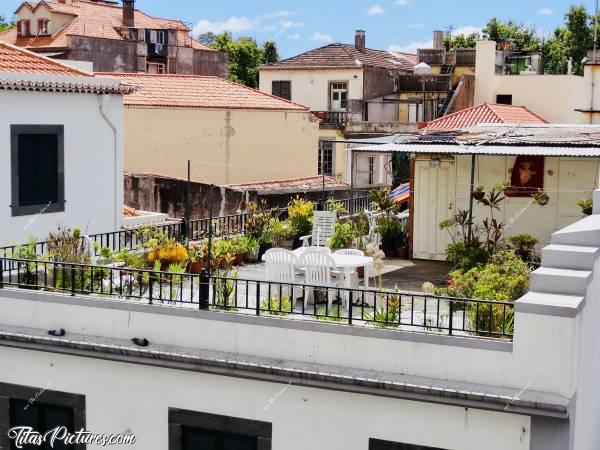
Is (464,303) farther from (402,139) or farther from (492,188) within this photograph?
(402,139)

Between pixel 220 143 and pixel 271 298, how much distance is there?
67.5 feet

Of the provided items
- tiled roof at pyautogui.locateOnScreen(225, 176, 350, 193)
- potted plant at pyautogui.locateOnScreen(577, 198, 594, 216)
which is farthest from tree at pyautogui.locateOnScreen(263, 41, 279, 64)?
potted plant at pyautogui.locateOnScreen(577, 198, 594, 216)

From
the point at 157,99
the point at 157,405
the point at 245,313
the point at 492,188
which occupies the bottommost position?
the point at 157,405

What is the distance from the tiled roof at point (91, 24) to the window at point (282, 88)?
5.00 metres

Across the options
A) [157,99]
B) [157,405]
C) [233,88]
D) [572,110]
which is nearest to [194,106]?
[157,99]

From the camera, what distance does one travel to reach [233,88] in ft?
110

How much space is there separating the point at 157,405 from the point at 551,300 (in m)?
4.57

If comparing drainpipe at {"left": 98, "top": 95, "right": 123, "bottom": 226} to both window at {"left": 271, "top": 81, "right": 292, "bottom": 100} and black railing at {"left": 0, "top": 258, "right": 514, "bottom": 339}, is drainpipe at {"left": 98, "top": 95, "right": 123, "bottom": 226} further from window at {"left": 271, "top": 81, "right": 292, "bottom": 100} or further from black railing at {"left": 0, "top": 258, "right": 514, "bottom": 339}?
window at {"left": 271, "top": 81, "right": 292, "bottom": 100}

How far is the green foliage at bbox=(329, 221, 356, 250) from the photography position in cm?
1565

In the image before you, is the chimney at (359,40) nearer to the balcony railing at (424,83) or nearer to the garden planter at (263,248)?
the balcony railing at (424,83)

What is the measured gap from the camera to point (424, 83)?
1900 inches

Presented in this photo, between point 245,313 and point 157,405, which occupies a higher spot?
point 245,313

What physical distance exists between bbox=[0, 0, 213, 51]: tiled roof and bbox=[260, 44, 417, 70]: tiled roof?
5314 millimetres

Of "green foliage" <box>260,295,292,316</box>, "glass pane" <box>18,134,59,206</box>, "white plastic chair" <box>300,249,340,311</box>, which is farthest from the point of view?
"glass pane" <box>18,134,59,206</box>
